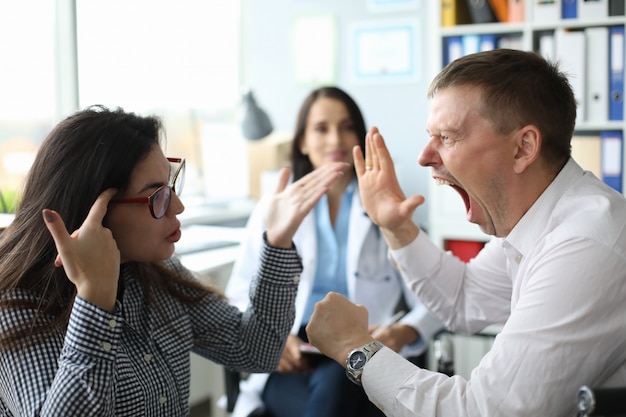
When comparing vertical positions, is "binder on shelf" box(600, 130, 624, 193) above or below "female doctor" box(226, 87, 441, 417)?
above

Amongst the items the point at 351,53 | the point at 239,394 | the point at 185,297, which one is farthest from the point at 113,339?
the point at 351,53

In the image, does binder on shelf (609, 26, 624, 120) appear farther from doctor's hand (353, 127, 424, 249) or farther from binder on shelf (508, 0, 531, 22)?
doctor's hand (353, 127, 424, 249)

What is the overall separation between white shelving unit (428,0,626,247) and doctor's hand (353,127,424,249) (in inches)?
47.6

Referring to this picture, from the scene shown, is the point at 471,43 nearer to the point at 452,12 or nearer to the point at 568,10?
the point at 452,12

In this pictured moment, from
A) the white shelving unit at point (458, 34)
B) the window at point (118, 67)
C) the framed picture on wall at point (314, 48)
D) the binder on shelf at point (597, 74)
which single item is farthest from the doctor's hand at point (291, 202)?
the framed picture on wall at point (314, 48)

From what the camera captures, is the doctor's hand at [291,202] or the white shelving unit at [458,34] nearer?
the doctor's hand at [291,202]

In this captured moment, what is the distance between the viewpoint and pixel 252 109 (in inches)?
133

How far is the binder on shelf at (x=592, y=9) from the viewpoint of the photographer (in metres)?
2.78

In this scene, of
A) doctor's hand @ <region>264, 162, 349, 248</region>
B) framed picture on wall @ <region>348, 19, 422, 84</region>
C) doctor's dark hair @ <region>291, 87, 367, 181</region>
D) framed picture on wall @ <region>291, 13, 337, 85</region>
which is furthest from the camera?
framed picture on wall @ <region>291, 13, 337, 85</region>

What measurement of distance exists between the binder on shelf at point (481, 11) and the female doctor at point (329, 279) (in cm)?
73

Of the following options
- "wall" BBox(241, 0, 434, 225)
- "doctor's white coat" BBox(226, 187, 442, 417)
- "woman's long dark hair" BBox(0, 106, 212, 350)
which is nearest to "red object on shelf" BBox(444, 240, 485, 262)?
"wall" BBox(241, 0, 434, 225)

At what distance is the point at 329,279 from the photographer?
2.46 metres

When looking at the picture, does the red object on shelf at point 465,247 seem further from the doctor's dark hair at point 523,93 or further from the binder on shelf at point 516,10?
the doctor's dark hair at point 523,93

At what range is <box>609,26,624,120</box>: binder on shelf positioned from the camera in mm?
2771
